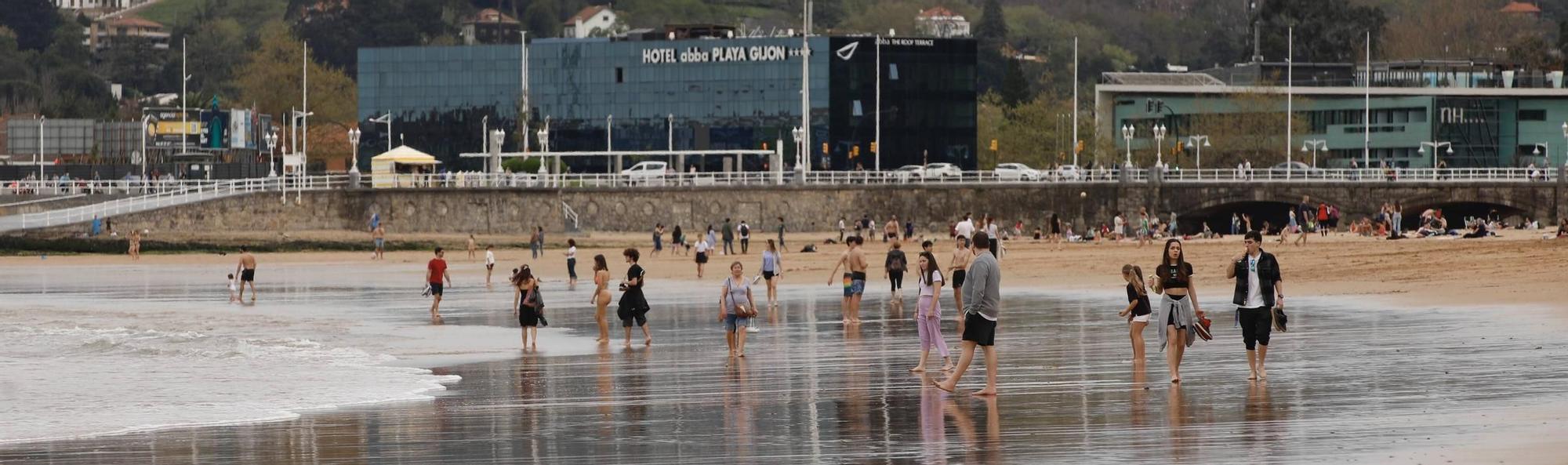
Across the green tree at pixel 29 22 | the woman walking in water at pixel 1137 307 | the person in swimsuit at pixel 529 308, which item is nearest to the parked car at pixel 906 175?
the person in swimsuit at pixel 529 308

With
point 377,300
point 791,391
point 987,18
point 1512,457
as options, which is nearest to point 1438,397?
point 1512,457

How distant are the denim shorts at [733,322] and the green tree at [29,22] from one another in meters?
174

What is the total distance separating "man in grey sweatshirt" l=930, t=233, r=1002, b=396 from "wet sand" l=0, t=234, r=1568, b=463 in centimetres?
30

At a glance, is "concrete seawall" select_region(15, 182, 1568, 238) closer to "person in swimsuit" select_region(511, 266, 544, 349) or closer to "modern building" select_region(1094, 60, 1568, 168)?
"modern building" select_region(1094, 60, 1568, 168)

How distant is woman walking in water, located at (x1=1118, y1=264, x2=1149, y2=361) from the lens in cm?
1845

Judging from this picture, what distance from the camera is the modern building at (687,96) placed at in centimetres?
9538

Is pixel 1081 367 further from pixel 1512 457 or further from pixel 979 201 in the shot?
pixel 979 201

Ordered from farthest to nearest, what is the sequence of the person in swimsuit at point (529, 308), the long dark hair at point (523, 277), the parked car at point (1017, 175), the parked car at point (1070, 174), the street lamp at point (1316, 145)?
the street lamp at point (1316, 145)
the parked car at point (1017, 175)
the parked car at point (1070, 174)
the long dark hair at point (523, 277)
the person in swimsuit at point (529, 308)

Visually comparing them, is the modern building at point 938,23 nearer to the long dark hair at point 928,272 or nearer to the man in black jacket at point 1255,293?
the long dark hair at point 928,272

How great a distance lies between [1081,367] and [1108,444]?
5.63 metres

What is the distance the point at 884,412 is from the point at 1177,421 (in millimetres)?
2327

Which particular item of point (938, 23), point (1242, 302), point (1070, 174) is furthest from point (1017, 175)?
point (938, 23)

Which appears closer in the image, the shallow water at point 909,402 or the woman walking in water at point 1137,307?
the shallow water at point 909,402

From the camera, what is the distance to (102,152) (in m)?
111
